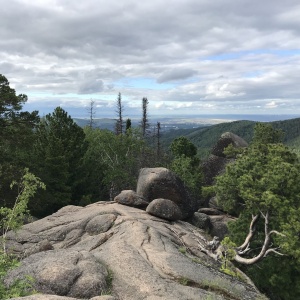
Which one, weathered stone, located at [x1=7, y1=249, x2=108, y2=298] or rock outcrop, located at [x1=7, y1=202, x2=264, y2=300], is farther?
rock outcrop, located at [x1=7, y1=202, x2=264, y2=300]


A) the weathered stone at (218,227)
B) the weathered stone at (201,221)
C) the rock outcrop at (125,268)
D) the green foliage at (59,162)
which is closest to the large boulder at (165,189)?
the weathered stone at (201,221)

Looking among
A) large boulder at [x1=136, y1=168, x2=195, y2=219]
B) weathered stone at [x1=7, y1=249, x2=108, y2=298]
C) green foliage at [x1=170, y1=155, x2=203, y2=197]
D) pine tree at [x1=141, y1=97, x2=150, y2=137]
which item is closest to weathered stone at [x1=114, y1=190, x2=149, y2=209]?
large boulder at [x1=136, y1=168, x2=195, y2=219]

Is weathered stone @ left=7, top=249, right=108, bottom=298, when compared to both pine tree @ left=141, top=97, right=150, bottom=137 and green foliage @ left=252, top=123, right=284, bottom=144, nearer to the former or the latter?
green foliage @ left=252, top=123, right=284, bottom=144

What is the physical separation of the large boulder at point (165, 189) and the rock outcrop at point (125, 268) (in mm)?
8056

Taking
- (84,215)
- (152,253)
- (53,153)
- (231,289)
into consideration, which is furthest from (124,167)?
(231,289)

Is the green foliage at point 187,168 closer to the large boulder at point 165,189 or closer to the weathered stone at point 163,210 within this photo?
the large boulder at point 165,189

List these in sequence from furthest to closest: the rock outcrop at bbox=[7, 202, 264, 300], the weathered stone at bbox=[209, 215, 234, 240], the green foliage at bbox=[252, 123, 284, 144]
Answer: the green foliage at bbox=[252, 123, 284, 144]
the weathered stone at bbox=[209, 215, 234, 240]
the rock outcrop at bbox=[7, 202, 264, 300]

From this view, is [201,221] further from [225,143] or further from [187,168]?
[225,143]

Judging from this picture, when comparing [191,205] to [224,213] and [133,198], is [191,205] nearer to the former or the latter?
[133,198]

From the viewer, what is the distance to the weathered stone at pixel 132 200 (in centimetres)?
2938

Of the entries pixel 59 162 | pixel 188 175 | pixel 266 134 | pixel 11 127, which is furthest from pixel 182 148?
pixel 11 127

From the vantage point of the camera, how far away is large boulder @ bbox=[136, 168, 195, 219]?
31.1 metres

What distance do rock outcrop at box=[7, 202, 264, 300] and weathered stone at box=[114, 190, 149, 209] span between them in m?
6.20

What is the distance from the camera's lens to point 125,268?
14.2 m
